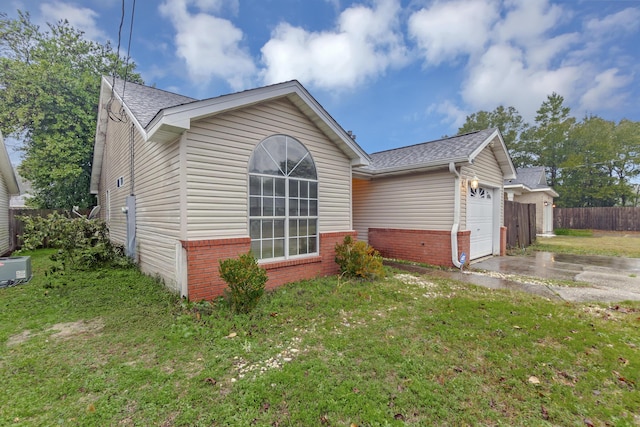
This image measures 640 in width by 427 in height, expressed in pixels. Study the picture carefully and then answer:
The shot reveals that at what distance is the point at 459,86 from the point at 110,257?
2135cm

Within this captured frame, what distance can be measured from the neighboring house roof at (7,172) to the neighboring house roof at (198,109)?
4.80 meters

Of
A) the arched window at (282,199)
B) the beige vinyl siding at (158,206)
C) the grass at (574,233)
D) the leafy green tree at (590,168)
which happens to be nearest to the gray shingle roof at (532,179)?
the grass at (574,233)

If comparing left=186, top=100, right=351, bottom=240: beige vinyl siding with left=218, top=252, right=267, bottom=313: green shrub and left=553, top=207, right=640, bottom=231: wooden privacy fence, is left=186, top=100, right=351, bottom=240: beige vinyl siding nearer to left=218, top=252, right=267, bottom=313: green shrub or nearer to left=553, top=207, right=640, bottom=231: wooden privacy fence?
left=218, top=252, right=267, bottom=313: green shrub

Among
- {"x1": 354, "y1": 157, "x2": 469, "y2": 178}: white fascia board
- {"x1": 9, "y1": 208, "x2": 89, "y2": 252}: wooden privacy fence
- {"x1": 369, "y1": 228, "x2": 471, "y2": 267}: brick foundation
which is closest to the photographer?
{"x1": 354, "y1": 157, "x2": 469, "y2": 178}: white fascia board

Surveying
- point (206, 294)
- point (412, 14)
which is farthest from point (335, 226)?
point (412, 14)

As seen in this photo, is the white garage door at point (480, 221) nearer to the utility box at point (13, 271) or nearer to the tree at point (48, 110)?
the utility box at point (13, 271)

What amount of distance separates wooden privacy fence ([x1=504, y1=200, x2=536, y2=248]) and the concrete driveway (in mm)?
1528

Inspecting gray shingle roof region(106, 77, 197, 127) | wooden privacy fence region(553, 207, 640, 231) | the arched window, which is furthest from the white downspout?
wooden privacy fence region(553, 207, 640, 231)

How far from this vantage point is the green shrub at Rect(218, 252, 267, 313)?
430 centimetres

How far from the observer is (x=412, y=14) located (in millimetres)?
10172

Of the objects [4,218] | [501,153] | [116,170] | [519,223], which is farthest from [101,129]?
[519,223]

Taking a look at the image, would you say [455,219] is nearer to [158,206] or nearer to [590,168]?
[158,206]

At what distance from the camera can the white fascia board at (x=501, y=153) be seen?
8.12m

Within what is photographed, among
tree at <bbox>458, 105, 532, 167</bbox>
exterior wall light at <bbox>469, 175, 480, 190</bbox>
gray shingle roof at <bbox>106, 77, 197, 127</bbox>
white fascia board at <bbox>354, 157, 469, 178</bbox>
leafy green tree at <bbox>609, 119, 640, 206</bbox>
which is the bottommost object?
exterior wall light at <bbox>469, 175, 480, 190</bbox>
